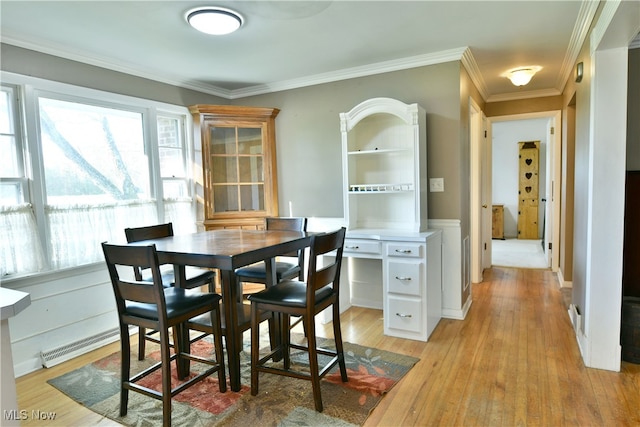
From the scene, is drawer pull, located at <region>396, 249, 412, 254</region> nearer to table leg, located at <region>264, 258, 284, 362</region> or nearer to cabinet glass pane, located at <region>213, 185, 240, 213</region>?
table leg, located at <region>264, 258, 284, 362</region>

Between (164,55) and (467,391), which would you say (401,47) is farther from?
(467,391)

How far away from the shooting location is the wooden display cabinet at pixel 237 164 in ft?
13.1

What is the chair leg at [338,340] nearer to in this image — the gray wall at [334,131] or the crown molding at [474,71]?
the gray wall at [334,131]

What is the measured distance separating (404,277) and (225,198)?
6.99 feet

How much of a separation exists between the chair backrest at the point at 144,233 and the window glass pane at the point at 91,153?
808 millimetres

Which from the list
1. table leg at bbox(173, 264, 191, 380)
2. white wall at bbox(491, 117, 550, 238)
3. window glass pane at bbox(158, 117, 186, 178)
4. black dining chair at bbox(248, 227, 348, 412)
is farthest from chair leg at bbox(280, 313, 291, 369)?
white wall at bbox(491, 117, 550, 238)

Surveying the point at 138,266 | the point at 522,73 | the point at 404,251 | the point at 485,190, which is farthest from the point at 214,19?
the point at 485,190

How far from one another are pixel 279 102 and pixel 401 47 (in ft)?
5.06

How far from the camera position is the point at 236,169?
4148 mm

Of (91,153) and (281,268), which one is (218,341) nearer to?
(281,268)

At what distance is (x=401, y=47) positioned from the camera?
3.11 meters

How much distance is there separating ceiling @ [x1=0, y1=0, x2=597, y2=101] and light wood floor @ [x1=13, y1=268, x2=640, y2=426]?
231 cm

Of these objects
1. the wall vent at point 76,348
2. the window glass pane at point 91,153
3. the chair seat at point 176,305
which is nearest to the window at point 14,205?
the window glass pane at point 91,153

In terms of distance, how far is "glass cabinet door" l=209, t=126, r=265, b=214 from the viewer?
4.08 metres
